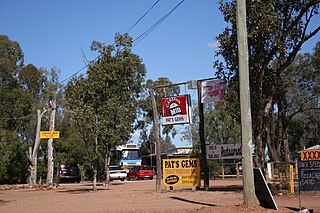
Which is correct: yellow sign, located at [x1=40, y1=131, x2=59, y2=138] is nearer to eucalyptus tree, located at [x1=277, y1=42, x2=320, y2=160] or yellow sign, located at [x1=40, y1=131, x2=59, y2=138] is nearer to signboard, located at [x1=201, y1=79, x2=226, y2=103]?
signboard, located at [x1=201, y1=79, x2=226, y2=103]

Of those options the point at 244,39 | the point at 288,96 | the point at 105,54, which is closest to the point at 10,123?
the point at 105,54

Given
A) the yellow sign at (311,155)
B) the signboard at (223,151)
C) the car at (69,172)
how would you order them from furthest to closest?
the car at (69,172) < the signboard at (223,151) < the yellow sign at (311,155)

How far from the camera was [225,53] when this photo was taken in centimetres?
2011

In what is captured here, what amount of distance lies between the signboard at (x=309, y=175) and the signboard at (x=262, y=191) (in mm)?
1678

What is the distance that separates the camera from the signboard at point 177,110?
22.8 m

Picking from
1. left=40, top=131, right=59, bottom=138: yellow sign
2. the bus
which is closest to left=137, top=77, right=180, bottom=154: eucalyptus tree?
the bus

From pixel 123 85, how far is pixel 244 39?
55.2ft

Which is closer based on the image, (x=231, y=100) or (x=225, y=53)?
(x=225, y=53)

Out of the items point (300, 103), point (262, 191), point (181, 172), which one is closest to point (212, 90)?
point (181, 172)

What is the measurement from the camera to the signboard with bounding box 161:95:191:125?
22.8 metres

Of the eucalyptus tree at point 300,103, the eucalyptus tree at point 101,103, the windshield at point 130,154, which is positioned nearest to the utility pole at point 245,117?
the eucalyptus tree at point 101,103

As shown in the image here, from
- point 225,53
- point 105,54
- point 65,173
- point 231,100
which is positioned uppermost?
point 105,54

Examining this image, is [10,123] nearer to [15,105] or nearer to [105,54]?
[15,105]

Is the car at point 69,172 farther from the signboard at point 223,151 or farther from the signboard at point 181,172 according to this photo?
the signboard at point 181,172
